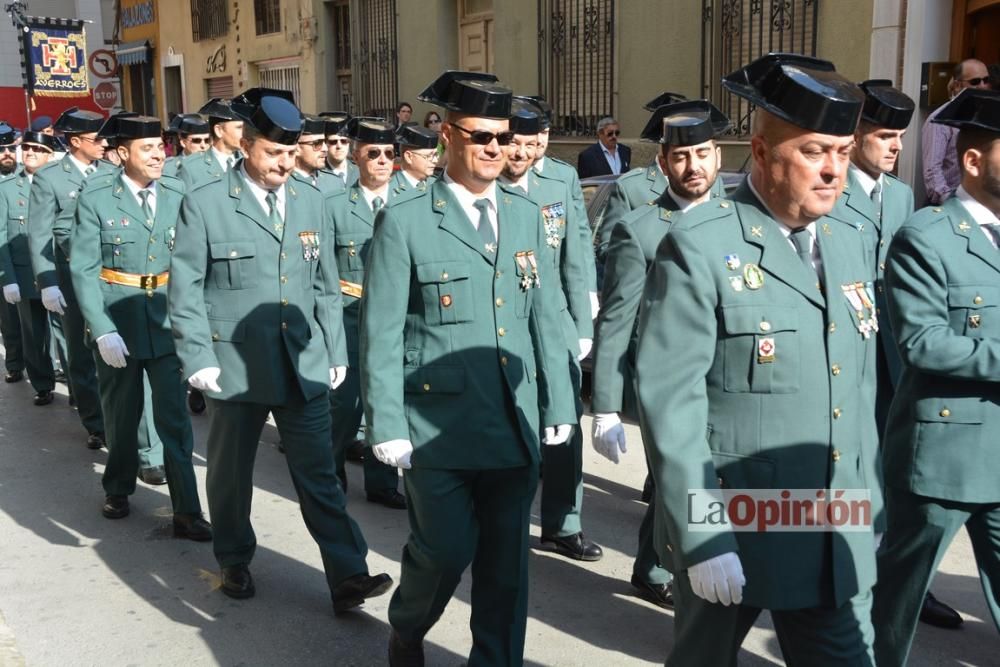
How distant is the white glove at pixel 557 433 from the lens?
3926 millimetres

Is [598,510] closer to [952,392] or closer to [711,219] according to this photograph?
[952,392]

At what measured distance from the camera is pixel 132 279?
624 cm

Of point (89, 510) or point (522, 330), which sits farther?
point (89, 510)

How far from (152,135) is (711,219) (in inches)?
163

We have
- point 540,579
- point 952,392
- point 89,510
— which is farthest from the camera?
point 89,510

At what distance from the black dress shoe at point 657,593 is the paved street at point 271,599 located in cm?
7

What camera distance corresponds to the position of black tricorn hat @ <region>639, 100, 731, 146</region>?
4.84 meters

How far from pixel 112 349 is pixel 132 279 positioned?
0.61m

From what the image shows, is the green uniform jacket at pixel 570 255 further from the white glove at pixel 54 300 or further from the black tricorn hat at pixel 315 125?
the white glove at pixel 54 300

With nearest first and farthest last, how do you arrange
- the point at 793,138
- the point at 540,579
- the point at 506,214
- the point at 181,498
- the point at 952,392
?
the point at 793,138
the point at 952,392
the point at 506,214
the point at 540,579
the point at 181,498

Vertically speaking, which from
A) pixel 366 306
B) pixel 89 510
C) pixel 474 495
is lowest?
pixel 89 510

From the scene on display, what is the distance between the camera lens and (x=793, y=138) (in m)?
2.71

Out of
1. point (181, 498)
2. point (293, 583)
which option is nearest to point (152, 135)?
point (181, 498)

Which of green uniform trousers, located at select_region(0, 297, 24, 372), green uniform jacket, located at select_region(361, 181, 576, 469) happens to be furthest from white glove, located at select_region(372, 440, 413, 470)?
green uniform trousers, located at select_region(0, 297, 24, 372)
